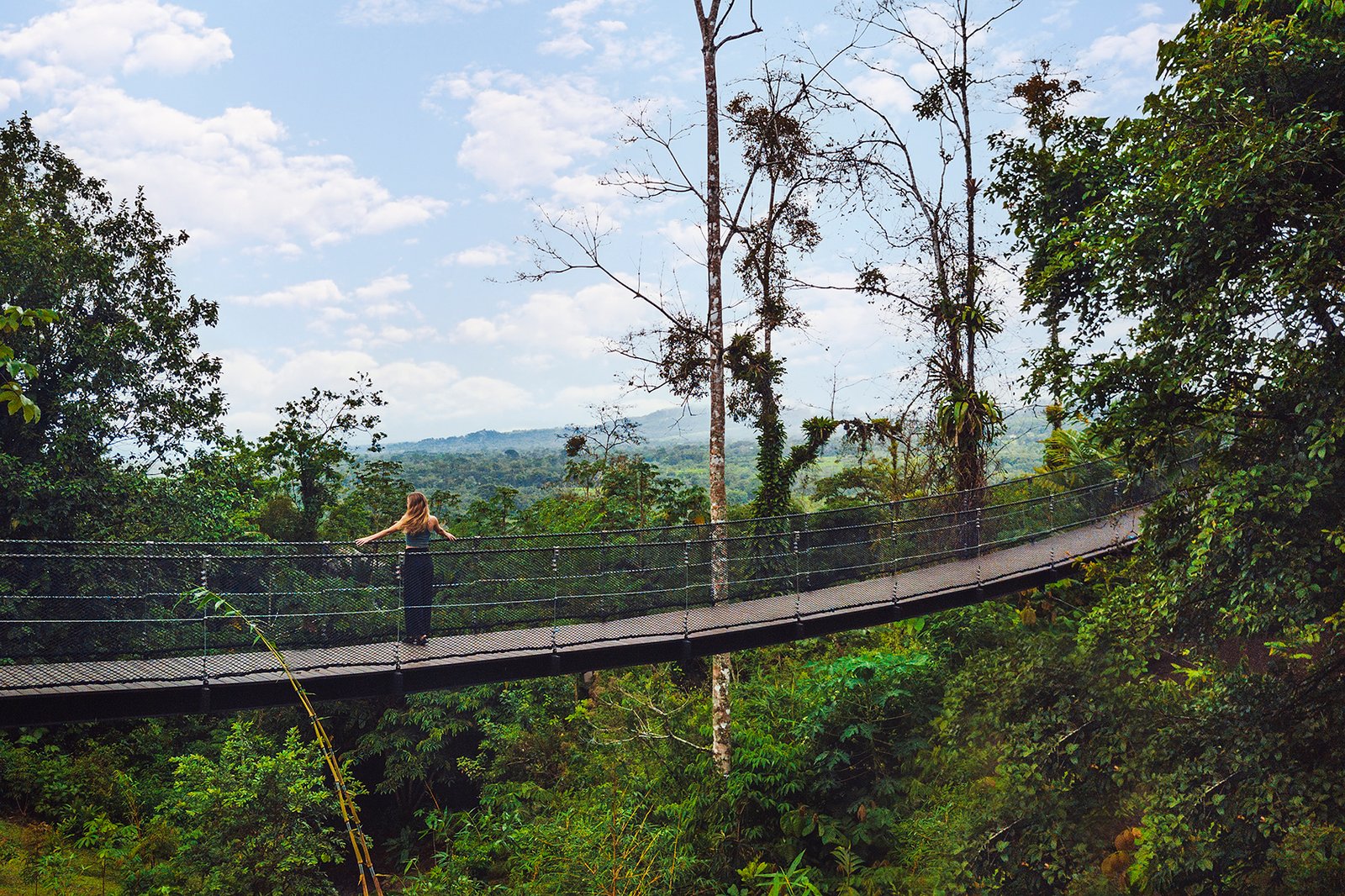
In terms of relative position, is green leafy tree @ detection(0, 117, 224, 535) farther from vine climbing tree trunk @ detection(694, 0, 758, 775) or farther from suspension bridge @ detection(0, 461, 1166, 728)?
vine climbing tree trunk @ detection(694, 0, 758, 775)

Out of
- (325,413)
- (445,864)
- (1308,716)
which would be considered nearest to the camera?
(1308,716)

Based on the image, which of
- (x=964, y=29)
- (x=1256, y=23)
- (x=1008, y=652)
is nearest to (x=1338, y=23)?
(x=1256, y=23)

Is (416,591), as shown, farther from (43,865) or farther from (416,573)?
(43,865)

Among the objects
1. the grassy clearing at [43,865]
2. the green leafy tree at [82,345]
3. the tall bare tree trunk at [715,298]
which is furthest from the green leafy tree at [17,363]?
the green leafy tree at [82,345]

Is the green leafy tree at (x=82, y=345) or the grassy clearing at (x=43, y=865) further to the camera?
the green leafy tree at (x=82, y=345)

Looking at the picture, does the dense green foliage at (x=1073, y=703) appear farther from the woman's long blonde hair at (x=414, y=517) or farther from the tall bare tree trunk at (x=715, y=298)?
the woman's long blonde hair at (x=414, y=517)

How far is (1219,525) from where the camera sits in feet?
15.6

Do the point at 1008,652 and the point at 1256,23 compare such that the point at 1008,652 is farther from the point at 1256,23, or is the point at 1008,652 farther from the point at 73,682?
the point at 73,682

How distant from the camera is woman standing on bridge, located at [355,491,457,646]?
22.1 feet

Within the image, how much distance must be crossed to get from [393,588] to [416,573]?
0.65 feet

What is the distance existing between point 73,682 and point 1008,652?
691 cm

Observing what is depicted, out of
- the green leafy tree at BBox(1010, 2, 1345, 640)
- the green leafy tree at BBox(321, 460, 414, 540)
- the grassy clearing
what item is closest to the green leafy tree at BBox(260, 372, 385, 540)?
the green leafy tree at BBox(321, 460, 414, 540)

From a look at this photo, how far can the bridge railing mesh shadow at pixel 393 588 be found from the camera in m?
6.08

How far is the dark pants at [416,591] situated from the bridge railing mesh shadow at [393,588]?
0.36 ft
